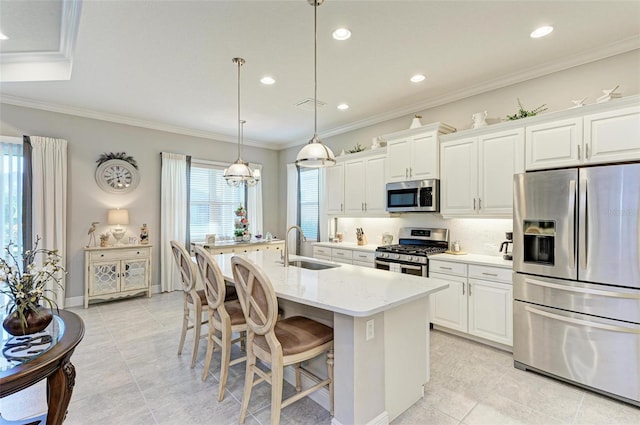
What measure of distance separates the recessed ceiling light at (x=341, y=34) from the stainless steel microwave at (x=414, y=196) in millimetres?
1973

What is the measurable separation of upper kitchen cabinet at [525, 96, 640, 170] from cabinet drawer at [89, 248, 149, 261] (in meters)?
5.35

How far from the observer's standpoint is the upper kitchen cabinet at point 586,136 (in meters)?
2.43

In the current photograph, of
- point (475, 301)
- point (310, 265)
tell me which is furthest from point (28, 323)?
point (475, 301)

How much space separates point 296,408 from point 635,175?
2960 mm

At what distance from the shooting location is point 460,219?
153 inches

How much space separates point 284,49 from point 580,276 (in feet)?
10.5

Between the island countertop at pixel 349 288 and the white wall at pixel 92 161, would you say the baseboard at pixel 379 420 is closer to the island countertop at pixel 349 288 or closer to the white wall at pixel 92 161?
the island countertop at pixel 349 288

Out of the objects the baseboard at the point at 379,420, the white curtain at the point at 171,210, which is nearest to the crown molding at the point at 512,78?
the white curtain at the point at 171,210

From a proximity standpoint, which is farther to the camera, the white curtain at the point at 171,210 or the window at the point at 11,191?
the white curtain at the point at 171,210

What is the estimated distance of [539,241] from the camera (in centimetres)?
267

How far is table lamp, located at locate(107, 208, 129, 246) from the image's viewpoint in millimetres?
4676

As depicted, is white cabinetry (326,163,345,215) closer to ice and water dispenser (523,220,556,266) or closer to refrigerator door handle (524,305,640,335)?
ice and water dispenser (523,220,556,266)

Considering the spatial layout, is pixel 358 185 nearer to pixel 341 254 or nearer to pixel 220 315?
pixel 341 254

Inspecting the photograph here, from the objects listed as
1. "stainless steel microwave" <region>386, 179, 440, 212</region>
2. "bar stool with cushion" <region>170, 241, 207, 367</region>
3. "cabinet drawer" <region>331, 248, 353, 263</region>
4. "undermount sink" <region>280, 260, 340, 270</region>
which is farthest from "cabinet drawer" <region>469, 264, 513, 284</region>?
"bar stool with cushion" <region>170, 241, 207, 367</region>
